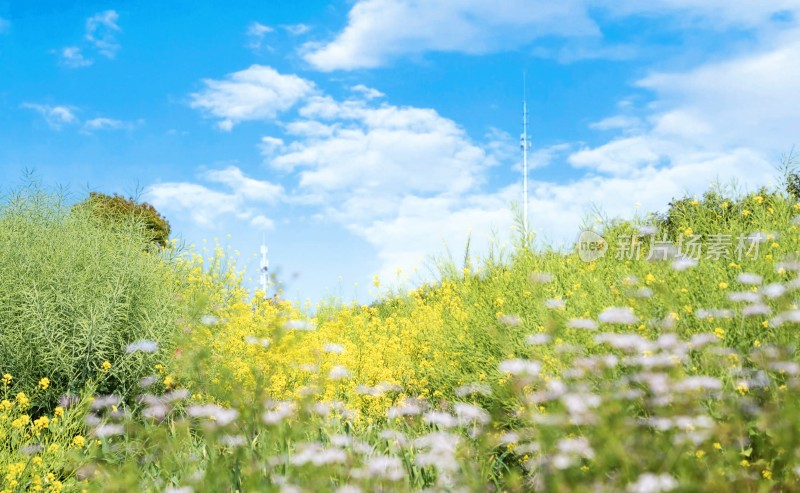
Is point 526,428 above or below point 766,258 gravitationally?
below

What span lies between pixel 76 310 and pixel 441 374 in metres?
3.31

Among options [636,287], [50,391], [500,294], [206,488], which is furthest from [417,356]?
[206,488]

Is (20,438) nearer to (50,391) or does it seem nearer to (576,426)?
(50,391)

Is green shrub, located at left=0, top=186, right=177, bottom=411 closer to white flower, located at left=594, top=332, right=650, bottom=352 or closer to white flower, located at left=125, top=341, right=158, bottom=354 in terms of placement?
white flower, located at left=125, top=341, right=158, bottom=354

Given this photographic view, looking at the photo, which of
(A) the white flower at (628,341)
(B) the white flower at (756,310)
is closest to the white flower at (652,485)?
(A) the white flower at (628,341)

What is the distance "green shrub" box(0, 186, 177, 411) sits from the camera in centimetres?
590

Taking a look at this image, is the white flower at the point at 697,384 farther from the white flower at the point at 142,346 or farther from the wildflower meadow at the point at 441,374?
the white flower at the point at 142,346

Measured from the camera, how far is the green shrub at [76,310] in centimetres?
590

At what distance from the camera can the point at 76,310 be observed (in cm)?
603

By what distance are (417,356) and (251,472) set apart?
14.2 ft

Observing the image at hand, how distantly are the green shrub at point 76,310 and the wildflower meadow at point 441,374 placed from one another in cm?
3

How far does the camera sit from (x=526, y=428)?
159 inches

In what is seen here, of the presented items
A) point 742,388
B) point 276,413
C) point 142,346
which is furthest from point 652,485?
point 142,346

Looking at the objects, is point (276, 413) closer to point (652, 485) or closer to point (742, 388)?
point (652, 485)
